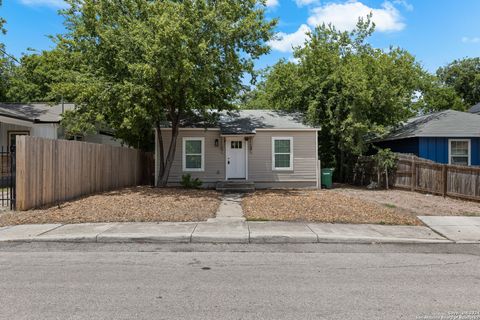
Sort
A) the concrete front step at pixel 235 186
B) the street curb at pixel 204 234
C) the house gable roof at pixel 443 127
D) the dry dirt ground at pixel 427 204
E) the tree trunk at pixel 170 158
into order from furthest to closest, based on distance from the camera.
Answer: the house gable roof at pixel 443 127
the concrete front step at pixel 235 186
the tree trunk at pixel 170 158
the dry dirt ground at pixel 427 204
the street curb at pixel 204 234

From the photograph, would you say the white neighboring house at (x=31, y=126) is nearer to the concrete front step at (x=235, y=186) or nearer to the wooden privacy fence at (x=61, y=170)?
the wooden privacy fence at (x=61, y=170)

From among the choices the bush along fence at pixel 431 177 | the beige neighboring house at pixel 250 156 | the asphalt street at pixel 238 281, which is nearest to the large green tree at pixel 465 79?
the bush along fence at pixel 431 177

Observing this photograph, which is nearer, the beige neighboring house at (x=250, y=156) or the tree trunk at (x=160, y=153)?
the tree trunk at (x=160, y=153)

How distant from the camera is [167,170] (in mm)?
16469

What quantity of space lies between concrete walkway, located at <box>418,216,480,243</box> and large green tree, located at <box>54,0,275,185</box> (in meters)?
8.56

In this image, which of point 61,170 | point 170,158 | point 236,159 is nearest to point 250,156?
point 236,159

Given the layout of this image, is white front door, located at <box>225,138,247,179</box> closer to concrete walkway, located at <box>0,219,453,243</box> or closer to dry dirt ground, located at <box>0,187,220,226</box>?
dry dirt ground, located at <box>0,187,220,226</box>

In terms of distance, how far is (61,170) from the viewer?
11492 mm

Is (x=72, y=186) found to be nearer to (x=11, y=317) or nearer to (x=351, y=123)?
(x=11, y=317)

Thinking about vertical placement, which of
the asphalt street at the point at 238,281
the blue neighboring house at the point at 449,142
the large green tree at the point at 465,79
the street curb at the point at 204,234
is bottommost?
the asphalt street at the point at 238,281

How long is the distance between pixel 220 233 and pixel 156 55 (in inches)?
282

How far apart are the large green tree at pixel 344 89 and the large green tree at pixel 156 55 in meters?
5.66

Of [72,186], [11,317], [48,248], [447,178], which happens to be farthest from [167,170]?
[11,317]

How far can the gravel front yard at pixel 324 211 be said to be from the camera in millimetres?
9867
